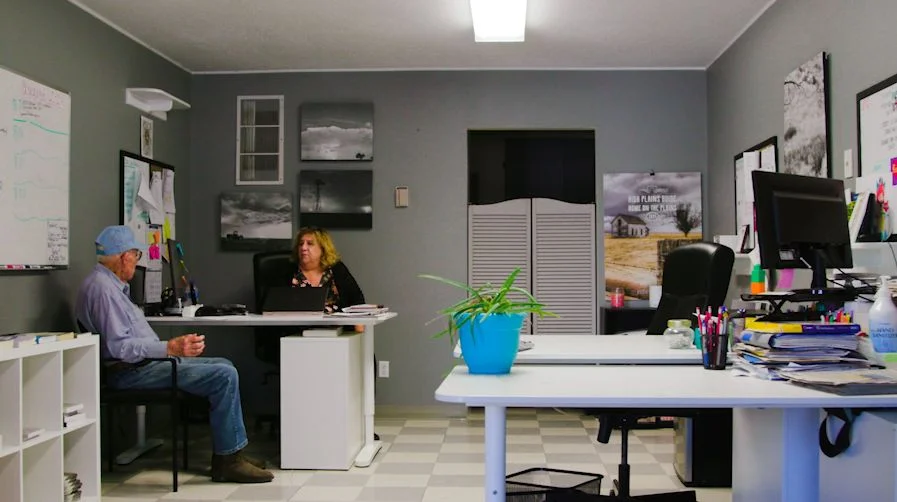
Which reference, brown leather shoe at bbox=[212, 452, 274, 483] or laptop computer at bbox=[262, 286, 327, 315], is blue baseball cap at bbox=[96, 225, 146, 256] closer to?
laptop computer at bbox=[262, 286, 327, 315]

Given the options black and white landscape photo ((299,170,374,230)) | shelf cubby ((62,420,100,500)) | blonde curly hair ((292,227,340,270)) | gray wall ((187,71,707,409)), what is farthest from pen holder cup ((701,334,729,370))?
black and white landscape photo ((299,170,374,230))

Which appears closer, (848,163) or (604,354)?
(604,354)

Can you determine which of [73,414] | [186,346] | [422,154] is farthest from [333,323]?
[422,154]

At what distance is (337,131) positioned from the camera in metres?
5.55

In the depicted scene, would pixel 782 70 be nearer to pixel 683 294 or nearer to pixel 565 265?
pixel 683 294

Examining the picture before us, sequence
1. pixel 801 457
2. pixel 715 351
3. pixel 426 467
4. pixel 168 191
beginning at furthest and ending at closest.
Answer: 1. pixel 168 191
2. pixel 426 467
3. pixel 715 351
4. pixel 801 457

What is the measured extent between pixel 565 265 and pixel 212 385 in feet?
8.78

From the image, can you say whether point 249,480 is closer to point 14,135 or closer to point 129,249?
point 129,249

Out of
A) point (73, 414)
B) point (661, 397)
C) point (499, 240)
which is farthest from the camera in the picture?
point (499, 240)

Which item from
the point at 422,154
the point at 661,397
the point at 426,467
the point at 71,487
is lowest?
the point at 426,467

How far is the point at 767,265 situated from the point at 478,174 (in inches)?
171

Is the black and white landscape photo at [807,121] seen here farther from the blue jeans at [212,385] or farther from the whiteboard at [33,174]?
the whiteboard at [33,174]

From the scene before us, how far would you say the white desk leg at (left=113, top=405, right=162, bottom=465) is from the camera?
4305mm

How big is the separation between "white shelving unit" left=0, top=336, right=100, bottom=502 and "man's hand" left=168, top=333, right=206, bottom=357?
357mm
